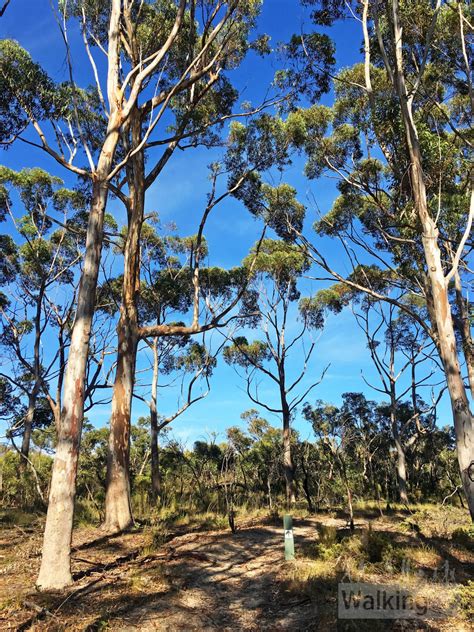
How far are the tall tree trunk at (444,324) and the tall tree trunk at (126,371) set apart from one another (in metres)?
5.46

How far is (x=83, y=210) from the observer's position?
656 inches

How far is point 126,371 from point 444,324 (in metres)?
5.74

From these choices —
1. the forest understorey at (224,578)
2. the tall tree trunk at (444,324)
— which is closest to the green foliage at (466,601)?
the forest understorey at (224,578)

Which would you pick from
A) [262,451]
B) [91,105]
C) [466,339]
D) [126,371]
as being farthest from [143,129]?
[262,451]

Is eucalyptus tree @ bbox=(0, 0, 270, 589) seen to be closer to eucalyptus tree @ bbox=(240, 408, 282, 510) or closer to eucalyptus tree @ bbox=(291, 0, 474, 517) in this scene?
eucalyptus tree @ bbox=(291, 0, 474, 517)

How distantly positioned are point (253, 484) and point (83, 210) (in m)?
11.4

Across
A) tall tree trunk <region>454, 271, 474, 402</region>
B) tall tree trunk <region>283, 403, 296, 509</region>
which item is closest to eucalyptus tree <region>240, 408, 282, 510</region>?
tall tree trunk <region>283, 403, 296, 509</region>

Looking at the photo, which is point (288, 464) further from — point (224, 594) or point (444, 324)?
point (224, 594)

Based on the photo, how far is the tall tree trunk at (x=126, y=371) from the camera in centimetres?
805

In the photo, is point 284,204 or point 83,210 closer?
point 284,204

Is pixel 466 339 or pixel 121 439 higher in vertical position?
pixel 466 339

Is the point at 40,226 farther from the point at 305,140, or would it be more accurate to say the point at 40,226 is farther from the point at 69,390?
the point at 69,390

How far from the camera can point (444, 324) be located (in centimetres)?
727

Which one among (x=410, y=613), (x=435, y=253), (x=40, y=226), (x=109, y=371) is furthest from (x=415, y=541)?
(x=40, y=226)
